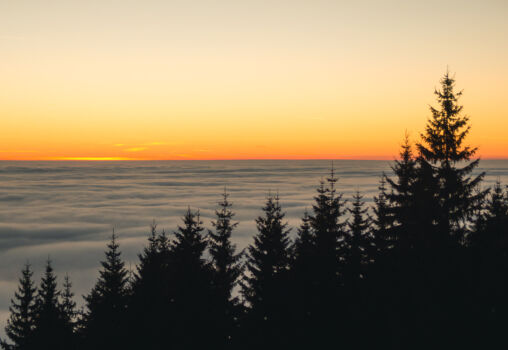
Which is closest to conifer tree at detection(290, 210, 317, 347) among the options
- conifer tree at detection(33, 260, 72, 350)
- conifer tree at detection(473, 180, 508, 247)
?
conifer tree at detection(473, 180, 508, 247)

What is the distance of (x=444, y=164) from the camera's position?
18422mm

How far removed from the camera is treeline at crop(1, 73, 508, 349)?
42.9 ft

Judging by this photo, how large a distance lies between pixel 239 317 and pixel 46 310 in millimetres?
11045

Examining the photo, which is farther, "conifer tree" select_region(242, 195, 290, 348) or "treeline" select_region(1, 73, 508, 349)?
"conifer tree" select_region(242, 195, 290, 348)

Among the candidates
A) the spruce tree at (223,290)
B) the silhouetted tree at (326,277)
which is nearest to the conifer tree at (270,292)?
the spruce tree at (223,290)

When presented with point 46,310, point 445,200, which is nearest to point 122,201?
point 46,310

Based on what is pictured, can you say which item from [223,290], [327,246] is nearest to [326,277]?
[327,246]

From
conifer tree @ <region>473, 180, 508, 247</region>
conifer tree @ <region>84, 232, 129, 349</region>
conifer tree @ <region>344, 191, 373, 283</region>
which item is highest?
conifer tree @ <region>473, 180, 508, 247</region>

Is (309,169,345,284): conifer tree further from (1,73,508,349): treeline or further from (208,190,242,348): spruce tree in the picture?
(208,190,242,348): spruce tree

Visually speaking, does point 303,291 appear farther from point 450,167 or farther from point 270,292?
point 450,167

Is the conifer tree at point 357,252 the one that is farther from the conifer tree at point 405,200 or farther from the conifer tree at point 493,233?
the conifer tree at point 493,233

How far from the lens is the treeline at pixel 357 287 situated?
1307 centimetres

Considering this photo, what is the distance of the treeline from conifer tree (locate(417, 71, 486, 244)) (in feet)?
0.18

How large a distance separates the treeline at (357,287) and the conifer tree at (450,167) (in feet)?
0.18
